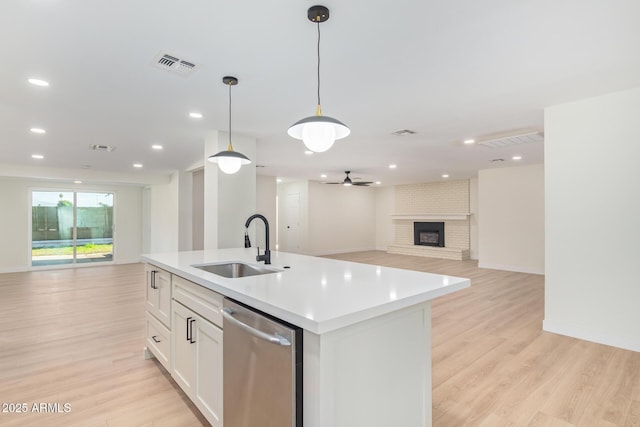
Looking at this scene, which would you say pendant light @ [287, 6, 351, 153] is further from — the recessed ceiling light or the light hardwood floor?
the recessed ceiling light

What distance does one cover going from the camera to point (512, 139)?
4520 millimetres

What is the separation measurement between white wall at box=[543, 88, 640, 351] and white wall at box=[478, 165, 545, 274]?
4.18 metres

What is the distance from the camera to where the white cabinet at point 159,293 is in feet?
7.92

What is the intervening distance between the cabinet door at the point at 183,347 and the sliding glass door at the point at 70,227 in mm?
8221

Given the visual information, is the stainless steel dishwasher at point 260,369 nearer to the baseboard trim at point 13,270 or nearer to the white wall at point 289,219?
the white wall at point 289,219

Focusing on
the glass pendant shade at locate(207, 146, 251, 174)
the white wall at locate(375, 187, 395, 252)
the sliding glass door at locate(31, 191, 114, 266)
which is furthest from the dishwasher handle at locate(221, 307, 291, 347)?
the white wall at locate(375, 187, 395, 252)

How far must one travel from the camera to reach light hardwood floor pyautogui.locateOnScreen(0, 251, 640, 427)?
2.10 m

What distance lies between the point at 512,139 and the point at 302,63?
11.7ft

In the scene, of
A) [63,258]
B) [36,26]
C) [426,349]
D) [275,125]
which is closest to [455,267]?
[275,125]

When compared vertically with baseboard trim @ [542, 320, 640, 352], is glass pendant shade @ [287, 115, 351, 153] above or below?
above

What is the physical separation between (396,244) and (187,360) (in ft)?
32.4

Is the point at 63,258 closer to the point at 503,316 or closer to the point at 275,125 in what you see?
the point at 275,125

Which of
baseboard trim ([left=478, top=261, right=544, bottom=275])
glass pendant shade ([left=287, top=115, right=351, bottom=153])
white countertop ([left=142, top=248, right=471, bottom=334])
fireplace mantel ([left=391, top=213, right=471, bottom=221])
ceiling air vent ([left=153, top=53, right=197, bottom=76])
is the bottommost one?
baseboard trim ([left=478, top=261, right=544, bottom=275])

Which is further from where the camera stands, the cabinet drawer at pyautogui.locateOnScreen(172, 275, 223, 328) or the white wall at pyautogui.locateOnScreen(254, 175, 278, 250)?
the white wall at pyautogui.locateOnScreen(254, 175, 278, 250)
